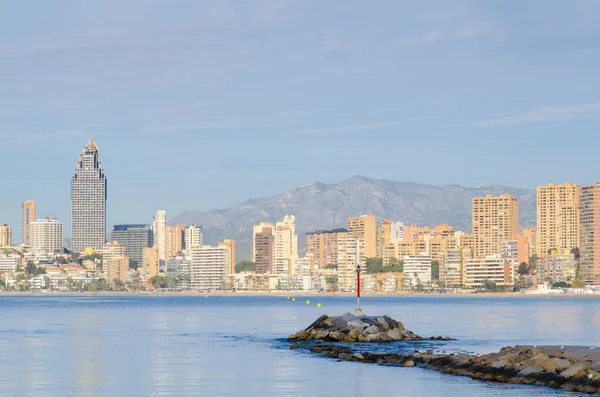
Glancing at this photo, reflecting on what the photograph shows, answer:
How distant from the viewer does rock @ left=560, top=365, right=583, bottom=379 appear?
43688mm

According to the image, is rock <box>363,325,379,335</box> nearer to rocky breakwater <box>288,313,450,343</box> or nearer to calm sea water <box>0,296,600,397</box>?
rocky breakwater <box>288,313,450,343</box>

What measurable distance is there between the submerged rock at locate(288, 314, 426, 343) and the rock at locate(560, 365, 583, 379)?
28.4 meters

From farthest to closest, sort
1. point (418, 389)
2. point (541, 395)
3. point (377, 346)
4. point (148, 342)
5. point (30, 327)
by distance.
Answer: point (30, 327) → point (148, 342) → point (377, 346) → point (418, 389) → point (541, 395)

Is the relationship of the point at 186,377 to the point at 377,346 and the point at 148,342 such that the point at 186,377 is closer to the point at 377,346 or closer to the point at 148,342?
the point at 377,346

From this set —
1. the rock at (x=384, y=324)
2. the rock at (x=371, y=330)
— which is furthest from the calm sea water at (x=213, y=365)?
the rock at (x=371, y=330)

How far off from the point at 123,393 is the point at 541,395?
1563cm

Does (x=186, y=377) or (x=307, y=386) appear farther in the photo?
(x=186, y=377)

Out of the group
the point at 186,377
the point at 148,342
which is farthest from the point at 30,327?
the point at 186,377

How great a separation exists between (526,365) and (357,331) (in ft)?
89.1

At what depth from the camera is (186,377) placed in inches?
1957

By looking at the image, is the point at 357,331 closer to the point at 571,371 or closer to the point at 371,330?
the point at 371,330

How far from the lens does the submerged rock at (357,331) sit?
72938mm

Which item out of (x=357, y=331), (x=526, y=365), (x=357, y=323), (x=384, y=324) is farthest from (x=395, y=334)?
(x=526, y=365)

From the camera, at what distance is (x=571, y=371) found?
144ft
